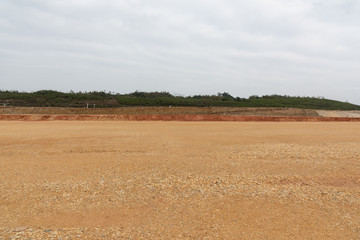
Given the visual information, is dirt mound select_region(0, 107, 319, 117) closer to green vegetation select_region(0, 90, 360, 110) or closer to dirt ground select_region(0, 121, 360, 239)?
green vegetation select_region(0, 90, 360, 110)

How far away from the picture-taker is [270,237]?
3.56m

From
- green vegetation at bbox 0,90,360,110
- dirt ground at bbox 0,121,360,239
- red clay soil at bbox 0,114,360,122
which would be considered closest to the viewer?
dirt ground at bbox 0,121,360,239

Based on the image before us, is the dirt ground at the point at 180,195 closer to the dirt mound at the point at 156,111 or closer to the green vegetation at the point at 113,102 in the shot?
the dirt mound at the point at 156,111

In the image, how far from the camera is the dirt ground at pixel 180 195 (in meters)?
3.75

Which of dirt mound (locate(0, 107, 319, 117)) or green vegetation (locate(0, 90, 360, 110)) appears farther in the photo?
green vegetation (locate(0, 90, 360, 110))

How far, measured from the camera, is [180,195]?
498 centimetres

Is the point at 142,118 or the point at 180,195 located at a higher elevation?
the point at 142,118

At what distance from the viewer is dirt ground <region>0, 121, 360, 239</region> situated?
3.75m

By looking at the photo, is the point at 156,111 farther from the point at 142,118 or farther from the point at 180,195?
the point at 180,195

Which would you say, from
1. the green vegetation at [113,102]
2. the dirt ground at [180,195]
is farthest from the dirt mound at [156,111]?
the dirt ground at [180,195]

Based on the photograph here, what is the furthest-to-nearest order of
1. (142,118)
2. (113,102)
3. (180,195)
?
(113,102), (142,118), (180,195)

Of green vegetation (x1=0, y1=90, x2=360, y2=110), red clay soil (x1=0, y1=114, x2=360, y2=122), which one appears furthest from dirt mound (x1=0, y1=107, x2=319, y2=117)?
green vegetation (x1=0, y1=90, x2=360, y2=110)

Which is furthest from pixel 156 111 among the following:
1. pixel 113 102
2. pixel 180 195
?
pixel 180 195

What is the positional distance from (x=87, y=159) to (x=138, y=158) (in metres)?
1.42
